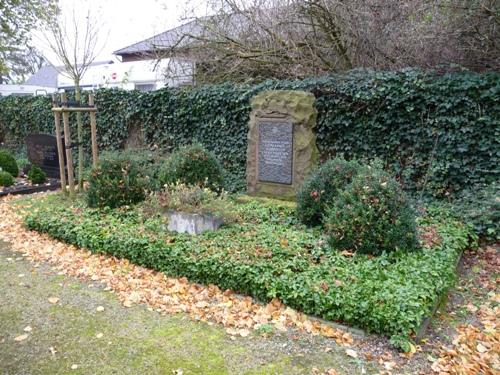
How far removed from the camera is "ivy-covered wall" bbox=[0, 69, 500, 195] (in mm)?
6332

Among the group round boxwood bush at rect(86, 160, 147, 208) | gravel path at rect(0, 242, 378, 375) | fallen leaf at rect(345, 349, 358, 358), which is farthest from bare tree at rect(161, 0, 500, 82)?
gravel path at rect(0, 242, 378, 375)

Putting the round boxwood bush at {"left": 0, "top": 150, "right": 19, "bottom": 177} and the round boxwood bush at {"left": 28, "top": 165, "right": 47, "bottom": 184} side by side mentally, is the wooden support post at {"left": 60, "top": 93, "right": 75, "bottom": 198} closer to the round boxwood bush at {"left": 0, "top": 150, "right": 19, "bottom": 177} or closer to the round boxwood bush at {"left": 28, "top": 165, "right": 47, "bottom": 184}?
the round boxwood bush at {"left": 28, "top": 165, "right": 47, "bottom": 184}

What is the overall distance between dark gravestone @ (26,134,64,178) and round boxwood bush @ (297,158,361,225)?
7.90 metres

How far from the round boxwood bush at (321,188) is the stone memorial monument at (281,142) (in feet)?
3.22

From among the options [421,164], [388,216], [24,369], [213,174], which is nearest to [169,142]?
[213,174]

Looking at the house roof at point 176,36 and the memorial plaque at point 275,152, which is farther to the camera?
the house roof at point 176,36

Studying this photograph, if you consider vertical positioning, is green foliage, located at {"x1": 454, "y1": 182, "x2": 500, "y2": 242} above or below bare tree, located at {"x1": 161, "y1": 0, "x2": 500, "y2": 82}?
below

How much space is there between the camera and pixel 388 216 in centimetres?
459

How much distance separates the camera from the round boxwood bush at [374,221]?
15.0ft

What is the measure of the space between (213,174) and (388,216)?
3.32 m

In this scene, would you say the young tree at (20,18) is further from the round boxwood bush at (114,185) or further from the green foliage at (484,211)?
the green foliage at (484,211)

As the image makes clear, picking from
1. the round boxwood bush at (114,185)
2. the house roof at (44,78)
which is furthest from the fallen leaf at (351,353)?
the house roof at (44,78)

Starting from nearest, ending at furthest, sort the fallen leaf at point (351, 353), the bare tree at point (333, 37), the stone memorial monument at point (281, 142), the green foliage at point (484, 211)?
the fallen leaf at point (351, 353)
the green foliage at point (484, 211)
the bare tree at point (333, 37)
the stone memorial monument at point (281, 142)

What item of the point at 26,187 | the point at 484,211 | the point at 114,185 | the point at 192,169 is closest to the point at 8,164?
the point at 26,187
